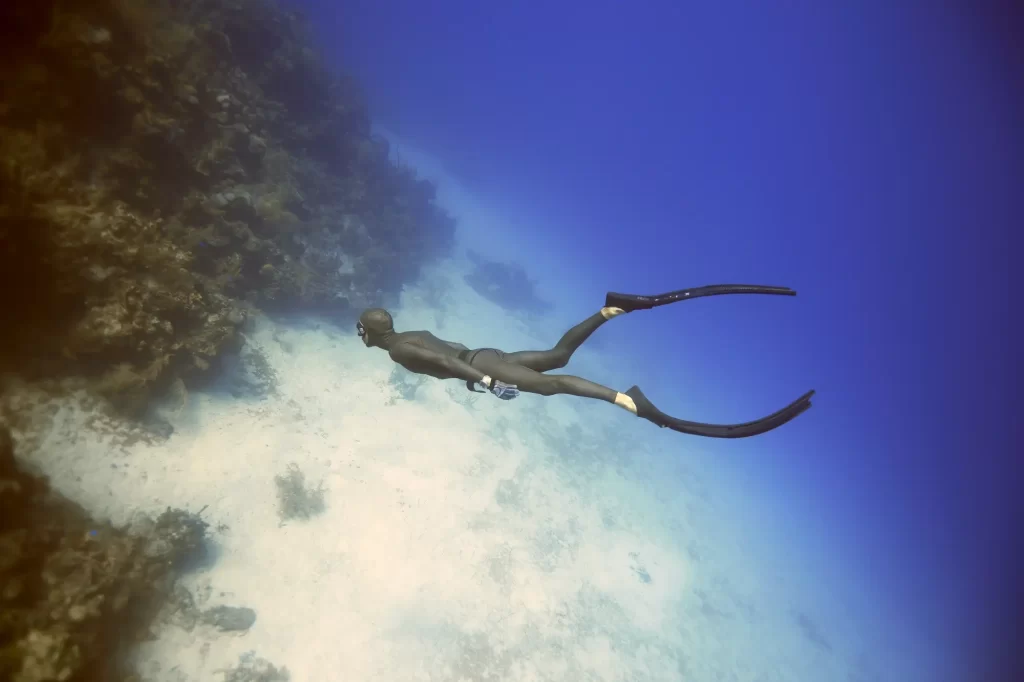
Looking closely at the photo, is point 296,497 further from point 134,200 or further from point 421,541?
point 134,200

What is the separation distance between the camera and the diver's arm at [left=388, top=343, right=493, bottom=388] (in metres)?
5.06

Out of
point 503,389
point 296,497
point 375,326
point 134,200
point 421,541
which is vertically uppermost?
point 134,200

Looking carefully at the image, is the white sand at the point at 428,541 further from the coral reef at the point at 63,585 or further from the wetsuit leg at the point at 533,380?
the wetsuit leg at the point at 533,380

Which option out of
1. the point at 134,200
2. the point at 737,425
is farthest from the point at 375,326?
the point at 134,200

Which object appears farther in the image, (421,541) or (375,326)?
(421,541)

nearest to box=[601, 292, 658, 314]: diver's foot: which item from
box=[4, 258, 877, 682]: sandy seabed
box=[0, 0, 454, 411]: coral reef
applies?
box=[0, 0, 454, 411]: coral reef

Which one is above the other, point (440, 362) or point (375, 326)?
point (375, 326)

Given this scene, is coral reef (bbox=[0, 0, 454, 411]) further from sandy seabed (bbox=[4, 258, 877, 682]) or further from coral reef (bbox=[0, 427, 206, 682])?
coral reef (bbox=[0, 427, 206, 682])

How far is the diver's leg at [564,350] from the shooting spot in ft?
17.5

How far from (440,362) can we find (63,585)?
4578 mm

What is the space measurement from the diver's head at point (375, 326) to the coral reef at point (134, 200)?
3747 mm

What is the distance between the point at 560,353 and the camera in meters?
5.50

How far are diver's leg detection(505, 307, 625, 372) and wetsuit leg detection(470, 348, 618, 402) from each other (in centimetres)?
26

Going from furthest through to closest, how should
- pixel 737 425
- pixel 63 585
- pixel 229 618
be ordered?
1. pixel 229 618
2. pixel 737 425
3. pixel 63 585
